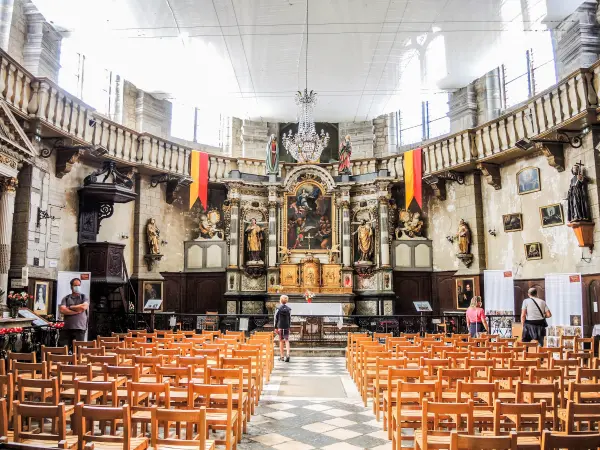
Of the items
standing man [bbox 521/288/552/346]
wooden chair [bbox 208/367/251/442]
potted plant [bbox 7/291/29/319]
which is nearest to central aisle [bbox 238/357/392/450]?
wooden chair [bbox 208/367/251/442]

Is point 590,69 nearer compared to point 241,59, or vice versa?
point 590,69

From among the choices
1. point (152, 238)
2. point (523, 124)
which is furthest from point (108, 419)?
point (152, 238)

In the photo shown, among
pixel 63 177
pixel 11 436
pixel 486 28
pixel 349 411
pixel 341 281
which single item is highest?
pixel 486 28

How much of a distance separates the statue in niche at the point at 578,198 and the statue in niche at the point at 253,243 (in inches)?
415

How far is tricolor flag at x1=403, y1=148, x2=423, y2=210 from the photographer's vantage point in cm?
1788

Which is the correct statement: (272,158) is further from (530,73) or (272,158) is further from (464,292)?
(530,73)

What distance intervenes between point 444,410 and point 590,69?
36.1ft

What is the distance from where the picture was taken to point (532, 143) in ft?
45.1

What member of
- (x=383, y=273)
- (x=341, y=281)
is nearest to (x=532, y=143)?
(x=383, y=273)

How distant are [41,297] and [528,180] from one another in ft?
46.2

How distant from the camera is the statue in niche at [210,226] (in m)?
19.0

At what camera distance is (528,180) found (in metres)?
14.9

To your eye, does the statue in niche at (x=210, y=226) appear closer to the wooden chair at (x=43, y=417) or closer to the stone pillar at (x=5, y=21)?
the stone pillar at (x=5, y=21)

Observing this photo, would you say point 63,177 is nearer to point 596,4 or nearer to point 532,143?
point 532,143
